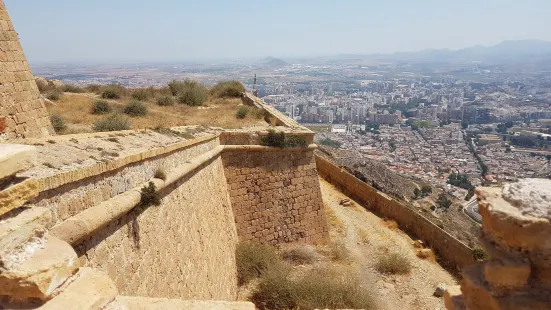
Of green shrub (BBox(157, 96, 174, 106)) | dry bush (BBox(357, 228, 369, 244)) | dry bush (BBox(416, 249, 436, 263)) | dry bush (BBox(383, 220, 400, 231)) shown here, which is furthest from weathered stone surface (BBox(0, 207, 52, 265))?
green shrub (BBox(157, 96, 174, 106))

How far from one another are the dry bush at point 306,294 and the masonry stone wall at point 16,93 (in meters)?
5.29

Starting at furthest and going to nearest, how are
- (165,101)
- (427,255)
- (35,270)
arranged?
(165,101), (427,255), (35,270)

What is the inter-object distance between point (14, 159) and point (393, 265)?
9.20 meters

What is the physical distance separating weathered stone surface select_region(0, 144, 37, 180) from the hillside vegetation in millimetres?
5473

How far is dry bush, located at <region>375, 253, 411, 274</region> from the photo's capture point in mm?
9758

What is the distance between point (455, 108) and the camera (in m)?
65.4

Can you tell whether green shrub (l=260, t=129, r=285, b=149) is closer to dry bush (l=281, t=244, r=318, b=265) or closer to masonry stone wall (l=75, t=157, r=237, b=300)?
masonry stone wall (l=75, t=157, r=237, b=300)

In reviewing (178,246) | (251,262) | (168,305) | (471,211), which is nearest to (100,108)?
(251,262)

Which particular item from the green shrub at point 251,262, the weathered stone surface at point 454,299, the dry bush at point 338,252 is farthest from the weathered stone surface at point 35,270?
the dry bush at point 338,252

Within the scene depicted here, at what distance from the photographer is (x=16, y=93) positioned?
680 cm

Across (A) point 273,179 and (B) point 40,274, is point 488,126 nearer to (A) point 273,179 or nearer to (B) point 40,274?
(A) point 273,179

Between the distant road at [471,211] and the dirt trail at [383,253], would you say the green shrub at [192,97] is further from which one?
the distant road at [471,211]

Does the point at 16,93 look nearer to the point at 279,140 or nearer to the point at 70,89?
the point at 279,140

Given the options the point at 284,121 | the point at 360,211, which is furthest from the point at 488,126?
the point at 284,121
